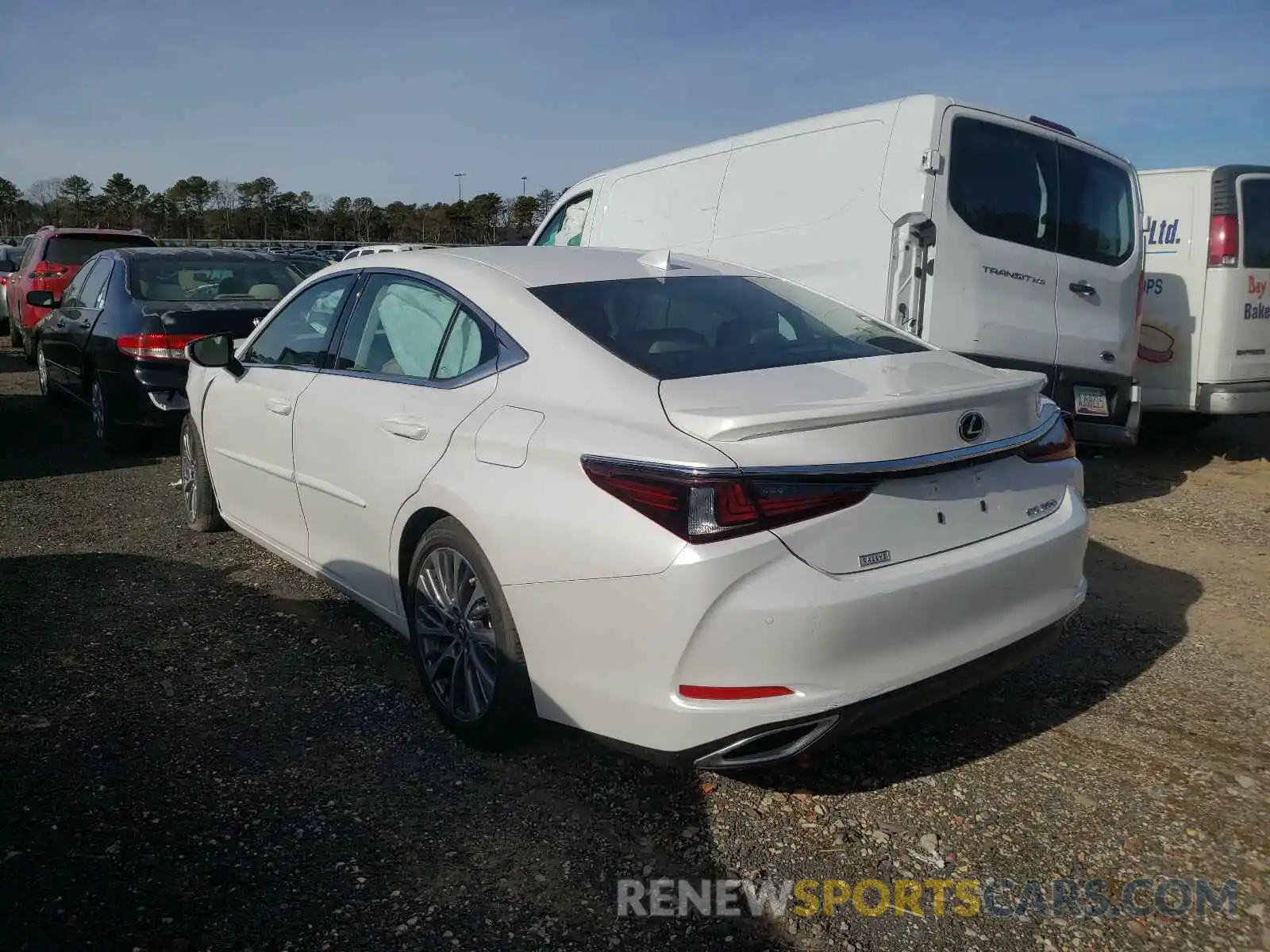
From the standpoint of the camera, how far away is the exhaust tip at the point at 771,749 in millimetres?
2574

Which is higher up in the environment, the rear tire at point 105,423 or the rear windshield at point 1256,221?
the rear windshield at point 1256,221

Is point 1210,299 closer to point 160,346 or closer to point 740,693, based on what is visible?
point 740,693

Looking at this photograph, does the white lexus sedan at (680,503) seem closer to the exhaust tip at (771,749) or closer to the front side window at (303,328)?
the exhaust tip at (771,749)

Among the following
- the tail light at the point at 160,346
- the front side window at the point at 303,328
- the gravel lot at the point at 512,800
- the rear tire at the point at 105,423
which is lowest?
the gravel lot at the point at 512,800

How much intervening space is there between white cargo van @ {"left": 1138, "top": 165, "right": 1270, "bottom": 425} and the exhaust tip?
6.29m

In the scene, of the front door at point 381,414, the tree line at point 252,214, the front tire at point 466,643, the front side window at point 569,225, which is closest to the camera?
the front tire at point 466,643

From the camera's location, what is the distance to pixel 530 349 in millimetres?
3135

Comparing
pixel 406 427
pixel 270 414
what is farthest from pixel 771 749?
pixel 270 414

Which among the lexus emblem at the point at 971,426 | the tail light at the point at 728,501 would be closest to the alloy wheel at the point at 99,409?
the tail light at the point at 728,501

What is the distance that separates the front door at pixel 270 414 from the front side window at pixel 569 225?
169 inches

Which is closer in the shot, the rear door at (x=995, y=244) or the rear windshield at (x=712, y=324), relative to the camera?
the rear windshield at (x=712, y=324)

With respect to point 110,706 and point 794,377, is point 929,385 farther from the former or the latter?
point 110,706

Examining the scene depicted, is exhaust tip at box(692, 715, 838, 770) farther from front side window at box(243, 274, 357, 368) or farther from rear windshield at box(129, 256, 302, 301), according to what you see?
rear windshield at box(129, 256, 302, 301)

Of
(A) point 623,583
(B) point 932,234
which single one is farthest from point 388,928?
(B) point 932,234
